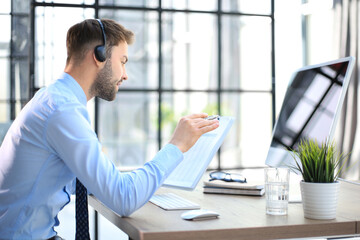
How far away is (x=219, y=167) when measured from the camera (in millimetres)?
3785

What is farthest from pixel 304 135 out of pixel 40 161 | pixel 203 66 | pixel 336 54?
pixel 336 54

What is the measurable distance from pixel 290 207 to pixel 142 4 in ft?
8.46

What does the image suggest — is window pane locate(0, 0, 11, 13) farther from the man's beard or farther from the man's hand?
the man's hand

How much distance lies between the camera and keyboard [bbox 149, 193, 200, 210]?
1405mm

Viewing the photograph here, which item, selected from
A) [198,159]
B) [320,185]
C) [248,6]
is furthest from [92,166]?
[248,6]

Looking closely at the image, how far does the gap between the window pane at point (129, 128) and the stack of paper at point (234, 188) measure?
1.92 metres

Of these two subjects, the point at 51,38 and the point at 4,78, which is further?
Answer: the point at 51,38

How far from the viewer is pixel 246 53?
3877 mm

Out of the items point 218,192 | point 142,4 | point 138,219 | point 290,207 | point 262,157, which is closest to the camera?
point 138,219

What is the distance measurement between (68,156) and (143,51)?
247cm

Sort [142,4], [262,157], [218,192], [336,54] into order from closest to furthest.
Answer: [218,192]
[142,4]
[262,157]
[336,54]

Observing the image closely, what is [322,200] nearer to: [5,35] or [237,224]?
[237,224]

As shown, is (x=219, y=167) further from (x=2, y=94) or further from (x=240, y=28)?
(x=2, y=94)

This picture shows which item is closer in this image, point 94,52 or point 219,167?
point 94,52
